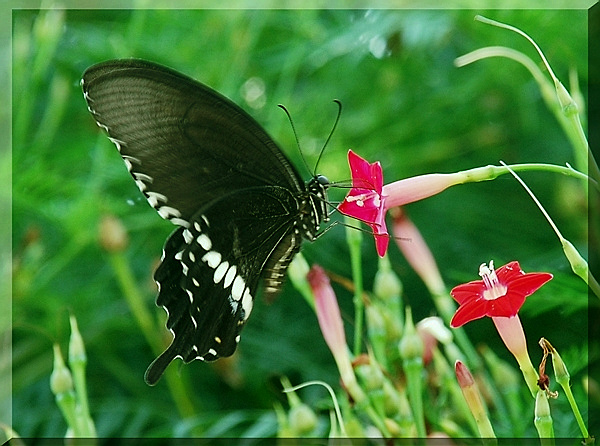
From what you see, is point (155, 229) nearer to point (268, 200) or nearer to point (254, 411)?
point (254, 411)

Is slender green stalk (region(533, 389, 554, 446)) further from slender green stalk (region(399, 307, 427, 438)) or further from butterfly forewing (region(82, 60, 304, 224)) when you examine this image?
butterfly forewing (region(82, 60, 304, 224))

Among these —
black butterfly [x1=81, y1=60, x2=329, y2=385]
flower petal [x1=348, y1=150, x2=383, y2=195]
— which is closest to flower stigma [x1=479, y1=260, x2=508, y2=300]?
flower petal [x1=348, y1=150, x2=383, y2=195]

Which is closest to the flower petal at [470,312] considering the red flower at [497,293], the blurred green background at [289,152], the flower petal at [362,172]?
the red flower at [497,293]

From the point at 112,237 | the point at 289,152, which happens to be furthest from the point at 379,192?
the point at 289,152

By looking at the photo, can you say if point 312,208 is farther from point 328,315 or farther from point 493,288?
point 493,288

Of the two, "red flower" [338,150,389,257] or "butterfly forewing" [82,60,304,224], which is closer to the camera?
"red flower" [338,150,389,257]

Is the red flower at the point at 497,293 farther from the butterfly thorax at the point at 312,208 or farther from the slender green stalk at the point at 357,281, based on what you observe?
the butterfly thorax at the point at 312,208

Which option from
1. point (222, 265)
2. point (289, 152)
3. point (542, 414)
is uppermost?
point (289, 152)
